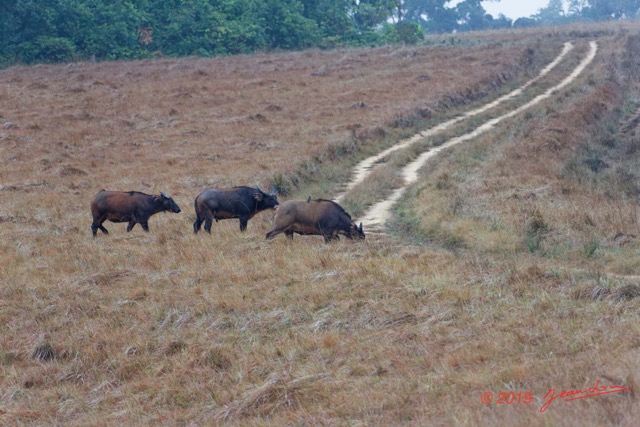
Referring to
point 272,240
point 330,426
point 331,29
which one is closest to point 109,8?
point 331,29

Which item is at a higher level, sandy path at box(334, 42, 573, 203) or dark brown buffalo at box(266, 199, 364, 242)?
dark brown buffalo at box(266, 199, 364, 242)

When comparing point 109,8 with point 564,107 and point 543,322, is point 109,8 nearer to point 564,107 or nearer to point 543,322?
point 564,107

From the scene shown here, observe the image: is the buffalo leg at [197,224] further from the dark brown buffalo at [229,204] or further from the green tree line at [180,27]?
the green tree line at [180,27]

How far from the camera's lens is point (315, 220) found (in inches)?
660

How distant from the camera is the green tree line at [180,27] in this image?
5719 cm

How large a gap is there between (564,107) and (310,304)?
24.8 m

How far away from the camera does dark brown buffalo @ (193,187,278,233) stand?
59.2ft

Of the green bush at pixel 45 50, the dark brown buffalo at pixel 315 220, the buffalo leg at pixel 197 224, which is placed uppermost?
the green bush at pixel 45 50

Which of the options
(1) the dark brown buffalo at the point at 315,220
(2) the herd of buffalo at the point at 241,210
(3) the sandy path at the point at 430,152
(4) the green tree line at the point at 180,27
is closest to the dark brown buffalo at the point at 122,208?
(2) the herd of buffalo at the point at 241,210

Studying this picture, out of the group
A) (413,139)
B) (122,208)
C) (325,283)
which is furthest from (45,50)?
(325,283)

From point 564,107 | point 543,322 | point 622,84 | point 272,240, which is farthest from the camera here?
point 622,84

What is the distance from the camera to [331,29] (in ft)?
240

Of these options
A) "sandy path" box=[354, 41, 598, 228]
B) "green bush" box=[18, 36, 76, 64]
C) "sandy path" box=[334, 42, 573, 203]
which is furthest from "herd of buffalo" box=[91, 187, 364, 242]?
"green bush" box=[18, 36, 76, 64]

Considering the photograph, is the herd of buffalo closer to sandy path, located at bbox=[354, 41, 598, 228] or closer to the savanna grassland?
the savanna grassland
